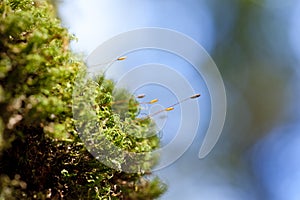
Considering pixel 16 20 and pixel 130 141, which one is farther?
pixel 130 141

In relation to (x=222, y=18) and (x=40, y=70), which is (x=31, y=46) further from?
(x=222, y=18)

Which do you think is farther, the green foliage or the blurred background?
the blurred background

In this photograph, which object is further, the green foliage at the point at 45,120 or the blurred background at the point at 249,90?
the blurred background at the point at 249,90

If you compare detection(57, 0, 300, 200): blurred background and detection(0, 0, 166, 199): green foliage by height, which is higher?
detection(57, 0, 300, 200): blurred background

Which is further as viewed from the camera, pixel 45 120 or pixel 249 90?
pixel 249 90

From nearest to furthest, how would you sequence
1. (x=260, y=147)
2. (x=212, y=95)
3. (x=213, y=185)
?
(x=212, y=95)
(x=213, y=185)
(x=260, y=147)

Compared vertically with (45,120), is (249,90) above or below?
above

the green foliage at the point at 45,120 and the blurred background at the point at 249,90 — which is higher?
the blurred background at the point at 249,90

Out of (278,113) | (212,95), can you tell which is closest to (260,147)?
(278,113)
